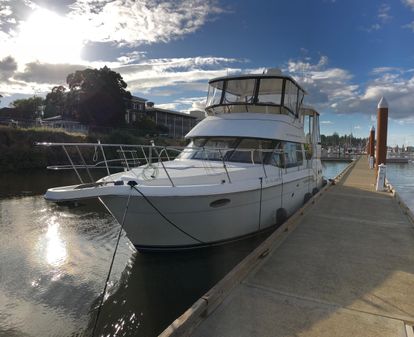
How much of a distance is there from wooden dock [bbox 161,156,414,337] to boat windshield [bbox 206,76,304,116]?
392 centimetres

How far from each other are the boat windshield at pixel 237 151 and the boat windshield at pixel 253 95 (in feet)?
5.02

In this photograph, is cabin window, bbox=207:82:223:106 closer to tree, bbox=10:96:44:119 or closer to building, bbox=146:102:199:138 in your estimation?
building, bbox=146:102:199:138

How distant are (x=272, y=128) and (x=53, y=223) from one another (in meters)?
6.93

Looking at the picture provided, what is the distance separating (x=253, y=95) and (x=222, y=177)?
408cm

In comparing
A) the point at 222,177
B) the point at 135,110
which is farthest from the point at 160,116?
the point at 222,177

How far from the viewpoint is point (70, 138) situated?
2881 cm

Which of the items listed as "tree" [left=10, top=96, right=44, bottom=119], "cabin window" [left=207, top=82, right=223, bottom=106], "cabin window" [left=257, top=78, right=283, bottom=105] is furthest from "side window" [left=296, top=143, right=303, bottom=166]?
"tree" [left=10, top=96, right=44, bottom=119]

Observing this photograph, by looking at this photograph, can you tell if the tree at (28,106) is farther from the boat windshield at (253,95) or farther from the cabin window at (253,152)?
the cabin window at (253,152)

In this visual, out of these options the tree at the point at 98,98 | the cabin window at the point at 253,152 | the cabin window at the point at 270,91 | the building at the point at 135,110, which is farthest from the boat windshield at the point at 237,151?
the building at the point at 135,110

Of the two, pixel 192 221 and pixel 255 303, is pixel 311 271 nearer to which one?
pixel 255 303

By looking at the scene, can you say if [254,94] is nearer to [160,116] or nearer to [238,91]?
[238,91]

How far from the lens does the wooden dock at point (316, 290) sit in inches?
147

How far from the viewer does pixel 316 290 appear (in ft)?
15.2

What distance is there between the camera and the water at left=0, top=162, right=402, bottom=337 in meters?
5.04
